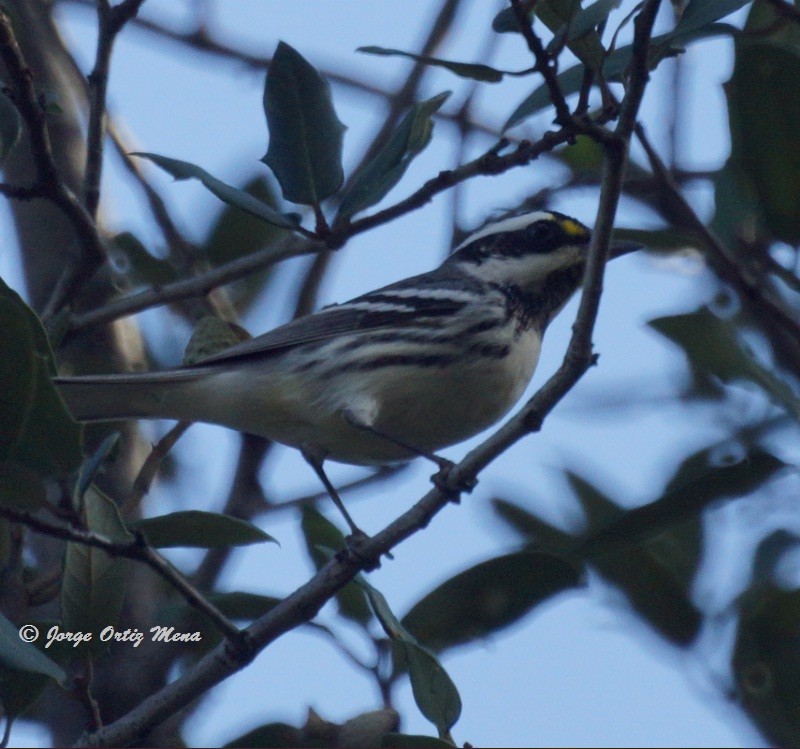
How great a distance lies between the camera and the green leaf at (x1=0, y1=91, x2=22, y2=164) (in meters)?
2.72

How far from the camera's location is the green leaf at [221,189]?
2.79 meters

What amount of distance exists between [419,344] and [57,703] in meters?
1.50

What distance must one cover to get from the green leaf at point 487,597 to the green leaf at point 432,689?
0.41 m

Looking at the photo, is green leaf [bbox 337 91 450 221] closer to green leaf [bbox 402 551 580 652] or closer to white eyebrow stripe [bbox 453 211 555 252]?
green leaf [bbox 402 551 580 652]

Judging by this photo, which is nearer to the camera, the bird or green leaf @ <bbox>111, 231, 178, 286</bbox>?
the bird

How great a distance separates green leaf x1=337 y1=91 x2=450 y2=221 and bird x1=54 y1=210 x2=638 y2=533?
2.45 feet

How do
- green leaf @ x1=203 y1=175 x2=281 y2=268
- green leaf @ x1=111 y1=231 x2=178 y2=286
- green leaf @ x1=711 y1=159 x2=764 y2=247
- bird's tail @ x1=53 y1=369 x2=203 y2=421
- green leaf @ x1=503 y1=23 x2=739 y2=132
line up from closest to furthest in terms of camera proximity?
1. green leaf @ x1=503 y1=23 x2=739 y2=132
2. bird's tail @ x1=53 y1=369 x2=203 y2=421
3. green leaf @ x1=711 y1=159 x2=764 y2=247
4. green leaf @ x1=111 y1=231 x2=178 y2=286
5. green leaf @ x1=203 y1=175 x2=281 y2=268

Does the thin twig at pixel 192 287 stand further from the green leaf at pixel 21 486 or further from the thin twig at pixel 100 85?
the green leaf at pixel 21 486

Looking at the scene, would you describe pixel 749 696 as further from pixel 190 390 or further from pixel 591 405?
pixel 190 390

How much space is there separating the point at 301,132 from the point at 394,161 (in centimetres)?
24

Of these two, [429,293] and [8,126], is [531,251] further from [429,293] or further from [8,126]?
[8,126]

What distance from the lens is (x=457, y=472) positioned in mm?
2549

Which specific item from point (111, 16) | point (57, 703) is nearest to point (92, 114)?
point (111, 16)

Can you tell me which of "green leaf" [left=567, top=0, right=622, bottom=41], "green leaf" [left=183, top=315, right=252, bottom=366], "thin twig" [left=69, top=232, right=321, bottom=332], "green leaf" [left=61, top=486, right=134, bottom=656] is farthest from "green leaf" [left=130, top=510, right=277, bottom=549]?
"green leaf" [left=567, top=0, right=622, bottom=41]
